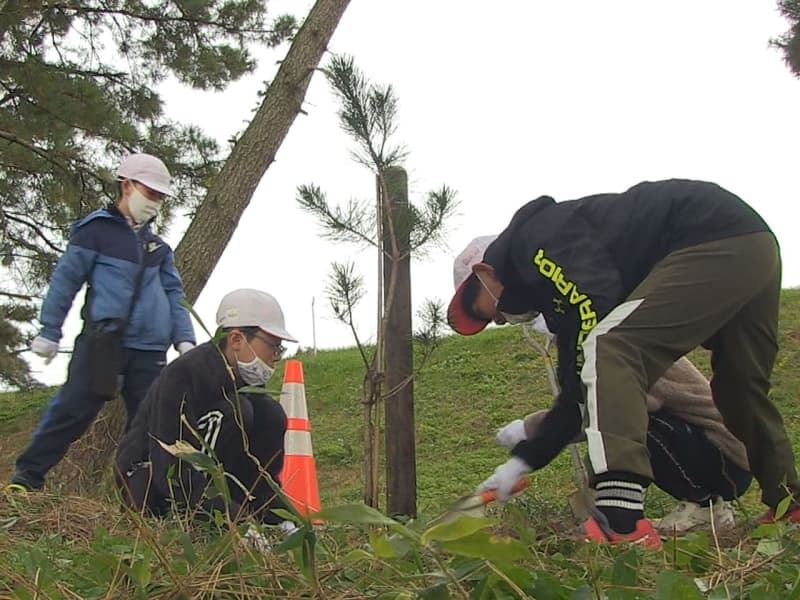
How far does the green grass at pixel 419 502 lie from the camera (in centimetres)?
127

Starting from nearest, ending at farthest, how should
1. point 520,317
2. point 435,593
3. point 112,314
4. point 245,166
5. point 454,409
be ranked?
point 435,593
point 520,317
point 112,314
point 245,166
point 454,409

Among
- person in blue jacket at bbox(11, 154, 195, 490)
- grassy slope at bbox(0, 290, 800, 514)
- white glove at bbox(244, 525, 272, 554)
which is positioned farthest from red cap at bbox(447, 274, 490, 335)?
grassy slope at bbox(0, 290, 800, 514)

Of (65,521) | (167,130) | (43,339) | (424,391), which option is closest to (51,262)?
(167,130)

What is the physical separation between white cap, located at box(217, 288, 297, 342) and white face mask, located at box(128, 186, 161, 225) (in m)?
0.84

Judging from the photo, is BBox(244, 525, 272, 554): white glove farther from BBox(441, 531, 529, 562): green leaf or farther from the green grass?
BBox(441, 531, 529, 562): green leaf

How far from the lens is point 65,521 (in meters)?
2.47

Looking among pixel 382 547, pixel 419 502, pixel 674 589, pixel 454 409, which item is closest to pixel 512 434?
pixel 674 589

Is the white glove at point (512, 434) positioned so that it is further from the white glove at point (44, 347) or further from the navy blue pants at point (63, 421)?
the white glove at point (44, 347)

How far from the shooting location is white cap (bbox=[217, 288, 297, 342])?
3008 mm

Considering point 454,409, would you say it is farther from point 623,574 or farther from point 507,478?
point 623,574

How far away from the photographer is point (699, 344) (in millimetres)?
2312

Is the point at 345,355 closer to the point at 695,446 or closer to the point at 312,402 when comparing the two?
the point at 312,402

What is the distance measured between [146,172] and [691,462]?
225 cm

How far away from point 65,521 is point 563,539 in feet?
4.42
